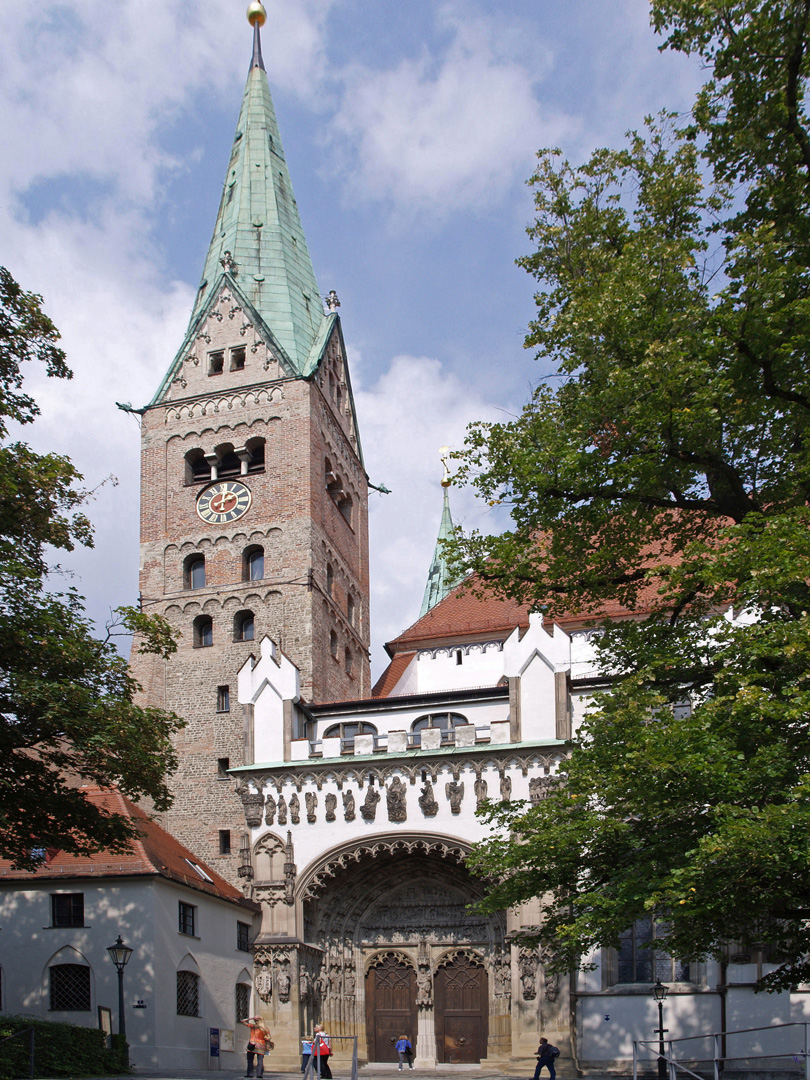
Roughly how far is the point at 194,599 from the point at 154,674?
2.69 m

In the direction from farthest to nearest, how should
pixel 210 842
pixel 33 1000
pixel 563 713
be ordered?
pixel 210 842 < pixel 563 713 < pixel 33 1000

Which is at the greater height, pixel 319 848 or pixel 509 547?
pixel 509 547

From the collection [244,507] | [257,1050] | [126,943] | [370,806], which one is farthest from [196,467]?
[257,1050]

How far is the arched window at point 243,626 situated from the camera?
33906mm

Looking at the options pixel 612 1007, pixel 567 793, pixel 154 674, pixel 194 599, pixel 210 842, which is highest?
pixel 194 599

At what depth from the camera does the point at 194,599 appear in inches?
1371

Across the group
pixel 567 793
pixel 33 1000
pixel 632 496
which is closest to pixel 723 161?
pixel 632 496

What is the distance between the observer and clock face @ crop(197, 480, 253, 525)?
35.8m

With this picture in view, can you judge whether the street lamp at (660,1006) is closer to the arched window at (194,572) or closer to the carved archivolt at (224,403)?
the arched window at (194,572)

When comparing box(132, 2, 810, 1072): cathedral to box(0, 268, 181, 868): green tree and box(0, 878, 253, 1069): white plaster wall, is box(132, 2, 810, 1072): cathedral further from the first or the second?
box(0, 268, 181, 868): green tree

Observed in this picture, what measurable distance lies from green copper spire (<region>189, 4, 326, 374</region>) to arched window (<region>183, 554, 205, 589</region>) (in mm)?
6968

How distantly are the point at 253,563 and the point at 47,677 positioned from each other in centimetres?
2000

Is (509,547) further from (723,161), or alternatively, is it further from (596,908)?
(723,161)

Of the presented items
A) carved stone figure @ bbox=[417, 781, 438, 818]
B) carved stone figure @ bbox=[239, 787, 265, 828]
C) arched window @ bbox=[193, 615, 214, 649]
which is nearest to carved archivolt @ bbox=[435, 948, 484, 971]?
carved stone figure @ bbox=[417, 781, 438, 818]
